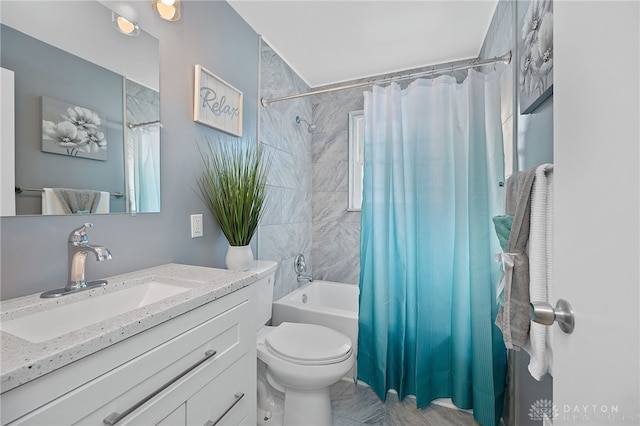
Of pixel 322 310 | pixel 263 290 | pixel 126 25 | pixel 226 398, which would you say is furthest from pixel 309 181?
pixel 226 398

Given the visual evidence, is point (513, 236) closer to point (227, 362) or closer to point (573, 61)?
point (573, 61)

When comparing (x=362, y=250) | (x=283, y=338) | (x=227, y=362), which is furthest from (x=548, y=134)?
(x=283, y=338)

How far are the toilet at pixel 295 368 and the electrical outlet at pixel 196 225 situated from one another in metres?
0.37

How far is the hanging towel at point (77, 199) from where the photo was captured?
88cm

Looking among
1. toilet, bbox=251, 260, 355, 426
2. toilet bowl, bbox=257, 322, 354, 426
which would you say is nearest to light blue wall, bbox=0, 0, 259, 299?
toilet, bbox=251, 260, 355, 426

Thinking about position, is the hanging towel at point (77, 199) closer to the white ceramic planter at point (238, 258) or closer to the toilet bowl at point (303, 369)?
the white ceramic planter at point (238, 258)

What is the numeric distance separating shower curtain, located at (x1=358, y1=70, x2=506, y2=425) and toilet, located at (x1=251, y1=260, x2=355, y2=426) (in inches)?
17.5

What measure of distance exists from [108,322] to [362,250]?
4.79 feet

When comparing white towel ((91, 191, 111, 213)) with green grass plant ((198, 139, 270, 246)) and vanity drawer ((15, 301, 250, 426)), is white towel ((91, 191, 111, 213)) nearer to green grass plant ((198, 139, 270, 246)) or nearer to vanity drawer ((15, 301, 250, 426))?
green grass plant ((198, 139, 270, 246))

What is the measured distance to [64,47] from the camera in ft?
2.96

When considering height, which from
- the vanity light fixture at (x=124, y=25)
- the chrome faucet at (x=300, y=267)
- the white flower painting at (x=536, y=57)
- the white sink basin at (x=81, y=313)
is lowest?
the chrome faucet at (x=300, y=267)

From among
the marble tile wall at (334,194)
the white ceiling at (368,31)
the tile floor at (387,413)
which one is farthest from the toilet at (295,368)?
the white ceiling at (368,31)

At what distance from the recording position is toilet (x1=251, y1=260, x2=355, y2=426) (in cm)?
134

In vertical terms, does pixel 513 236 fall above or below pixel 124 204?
below
